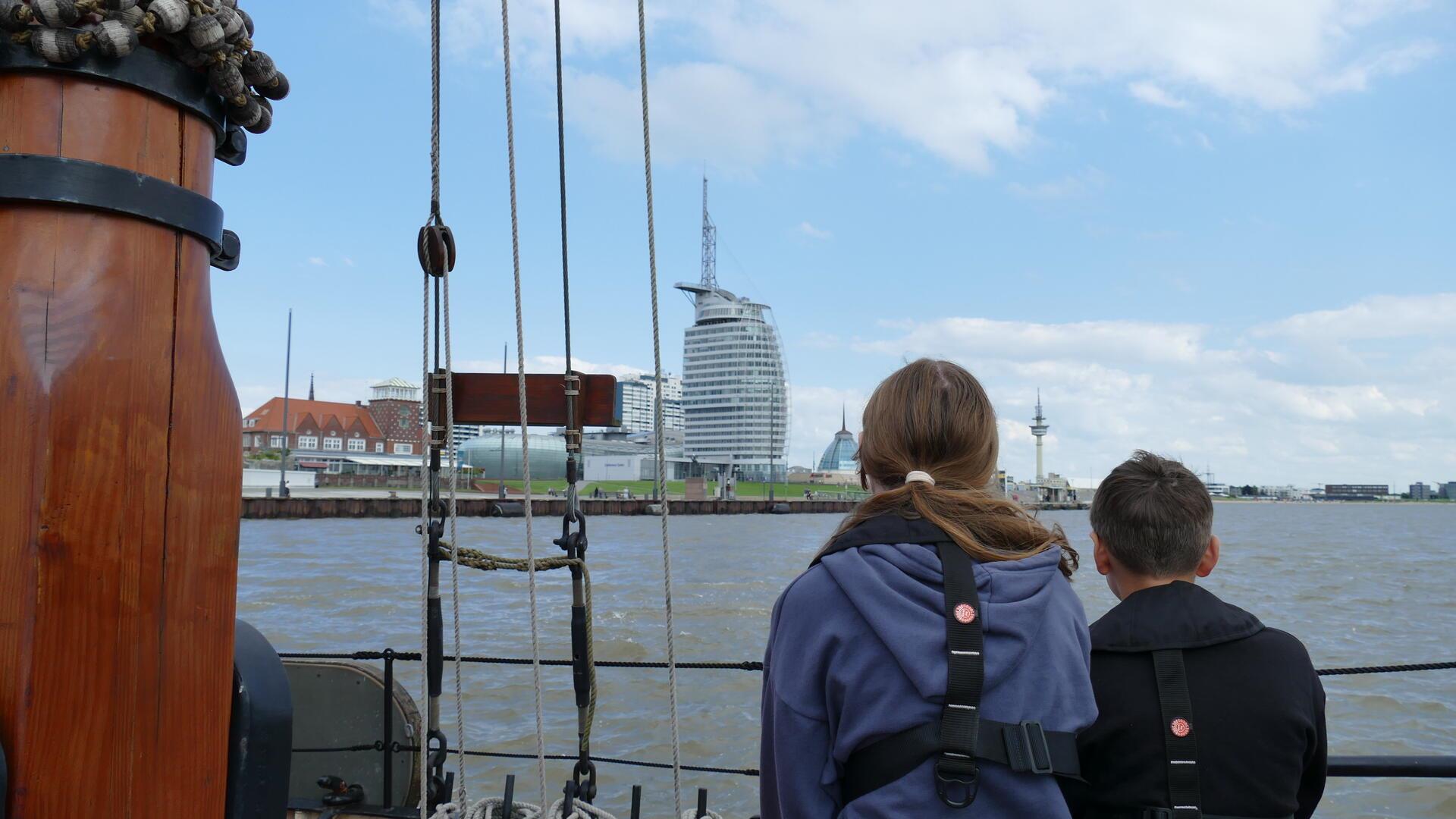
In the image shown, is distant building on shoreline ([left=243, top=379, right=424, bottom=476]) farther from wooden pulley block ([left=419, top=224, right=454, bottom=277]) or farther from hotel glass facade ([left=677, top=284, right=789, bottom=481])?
wooden pulley block ([left=419, top=224, right=454, bottom=277])

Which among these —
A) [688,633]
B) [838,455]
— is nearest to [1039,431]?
[838,455]

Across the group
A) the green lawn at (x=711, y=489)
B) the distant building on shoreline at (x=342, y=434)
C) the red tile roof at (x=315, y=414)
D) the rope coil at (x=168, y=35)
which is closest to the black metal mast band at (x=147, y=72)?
the rope coil at (x=168, y=35)

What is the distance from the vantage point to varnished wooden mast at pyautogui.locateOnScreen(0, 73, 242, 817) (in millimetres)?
1235

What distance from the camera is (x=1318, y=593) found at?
18.0 metres

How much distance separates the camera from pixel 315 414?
92.5 m

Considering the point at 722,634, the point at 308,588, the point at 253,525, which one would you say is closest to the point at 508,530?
the point at 253,525

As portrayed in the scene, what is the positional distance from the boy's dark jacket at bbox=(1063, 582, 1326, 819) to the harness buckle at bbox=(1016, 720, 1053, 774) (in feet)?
1.23

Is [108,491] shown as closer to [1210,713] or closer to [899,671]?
[899,671]

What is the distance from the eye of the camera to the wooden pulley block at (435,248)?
2.46m

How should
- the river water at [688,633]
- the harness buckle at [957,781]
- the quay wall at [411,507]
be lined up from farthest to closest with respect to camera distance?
the quay wall at [411,507] → the river water at [688,633] → the harness buckle at [957,781]

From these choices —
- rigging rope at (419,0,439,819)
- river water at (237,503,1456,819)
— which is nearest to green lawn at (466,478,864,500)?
river water at (237,503,1456,819)

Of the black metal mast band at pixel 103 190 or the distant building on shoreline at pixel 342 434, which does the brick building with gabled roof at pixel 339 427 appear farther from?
the black metal mast band at pixel 103 190

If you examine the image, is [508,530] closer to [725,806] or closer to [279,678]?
[725,806]

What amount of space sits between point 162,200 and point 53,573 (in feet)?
1.74
